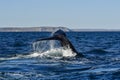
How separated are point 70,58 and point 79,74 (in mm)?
8952

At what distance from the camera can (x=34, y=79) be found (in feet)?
68.6

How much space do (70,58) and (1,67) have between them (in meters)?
7.06

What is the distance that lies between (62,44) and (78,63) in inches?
226

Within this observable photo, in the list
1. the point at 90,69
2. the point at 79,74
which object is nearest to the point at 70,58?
the point at 90,69

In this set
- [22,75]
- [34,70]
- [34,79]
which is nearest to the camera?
[34,79]

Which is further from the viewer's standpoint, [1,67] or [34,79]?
[1,67]

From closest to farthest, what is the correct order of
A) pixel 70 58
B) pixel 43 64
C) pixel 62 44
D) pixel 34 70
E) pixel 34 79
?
pixel 34 79
pixel 34 70
pixel 43 64
pixel 70 58
pixel 62 44

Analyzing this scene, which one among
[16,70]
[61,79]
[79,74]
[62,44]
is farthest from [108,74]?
[62,44]

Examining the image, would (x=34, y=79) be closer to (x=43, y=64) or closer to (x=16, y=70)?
(x=16, y=70)

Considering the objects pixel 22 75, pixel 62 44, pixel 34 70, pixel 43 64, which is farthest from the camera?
pixel 62 44

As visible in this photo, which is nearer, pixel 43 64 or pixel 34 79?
pixel 34 79

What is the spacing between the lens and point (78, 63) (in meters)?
28.6

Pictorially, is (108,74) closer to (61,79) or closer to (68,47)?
(61,79)

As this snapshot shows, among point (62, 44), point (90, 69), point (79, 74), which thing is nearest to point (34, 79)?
point (79, 74)
